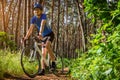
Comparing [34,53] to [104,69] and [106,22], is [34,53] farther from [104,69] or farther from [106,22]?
[104,69]

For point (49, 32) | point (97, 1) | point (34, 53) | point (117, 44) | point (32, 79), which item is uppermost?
point (97, 1)

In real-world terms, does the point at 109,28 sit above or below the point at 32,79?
above

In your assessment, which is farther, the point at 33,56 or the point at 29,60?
the point at 29,60

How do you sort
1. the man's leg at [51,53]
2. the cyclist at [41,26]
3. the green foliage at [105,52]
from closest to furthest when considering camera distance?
1. the green foliage at [105,52]
2. the cyclist at [41,26]
3. the man's leg at [51,53]

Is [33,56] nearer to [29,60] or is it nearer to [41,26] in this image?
[29,60]

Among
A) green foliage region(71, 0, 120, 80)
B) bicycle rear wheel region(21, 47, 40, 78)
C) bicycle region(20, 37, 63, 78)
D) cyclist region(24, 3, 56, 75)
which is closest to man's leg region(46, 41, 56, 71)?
cyclist region(24, 3, 56, 75)

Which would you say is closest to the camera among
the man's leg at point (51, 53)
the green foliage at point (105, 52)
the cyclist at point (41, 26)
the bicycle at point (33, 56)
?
the green foliage at point (105, 52)

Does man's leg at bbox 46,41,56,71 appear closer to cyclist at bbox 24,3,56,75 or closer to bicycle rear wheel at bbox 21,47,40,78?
cyclist at bbox 24,3,56,75

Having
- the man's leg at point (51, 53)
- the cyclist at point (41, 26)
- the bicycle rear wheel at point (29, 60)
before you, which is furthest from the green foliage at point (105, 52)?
the bicycle rear wheel at point (29, 60)

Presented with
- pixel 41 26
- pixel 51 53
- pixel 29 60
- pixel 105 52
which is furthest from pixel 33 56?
pixel 105 52

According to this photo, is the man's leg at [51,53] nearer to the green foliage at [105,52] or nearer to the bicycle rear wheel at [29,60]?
the bicycle rear wheel at [29,60]

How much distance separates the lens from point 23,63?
7.04m

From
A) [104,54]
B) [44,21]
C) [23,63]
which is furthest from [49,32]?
[104,54]

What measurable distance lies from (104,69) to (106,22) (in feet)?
3.40
